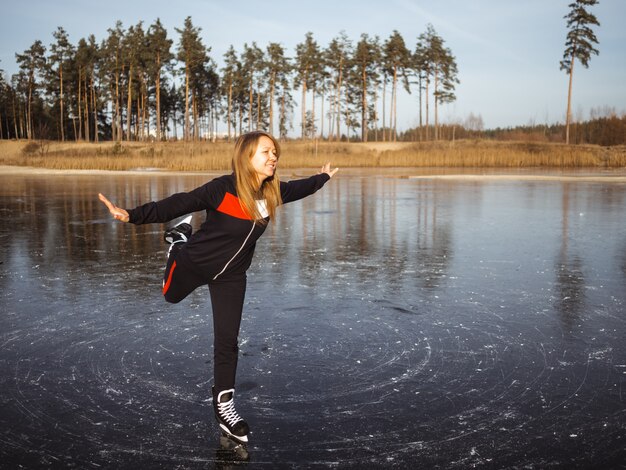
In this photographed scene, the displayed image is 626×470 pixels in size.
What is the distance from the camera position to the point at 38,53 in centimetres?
7788

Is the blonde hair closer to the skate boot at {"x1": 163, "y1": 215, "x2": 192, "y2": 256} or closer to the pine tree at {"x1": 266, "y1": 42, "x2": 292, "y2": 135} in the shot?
the skate boot at {"x1": 163, "y1": 215, "x2": 192, "y2": 256}

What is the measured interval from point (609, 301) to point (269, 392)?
12.5 ft

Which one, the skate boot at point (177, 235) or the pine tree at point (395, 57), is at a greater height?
the pine tree at point (395, 57)

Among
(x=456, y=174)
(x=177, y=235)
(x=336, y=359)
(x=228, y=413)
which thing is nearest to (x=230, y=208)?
(x=177, y=235)

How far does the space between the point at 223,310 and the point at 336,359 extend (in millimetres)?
1278

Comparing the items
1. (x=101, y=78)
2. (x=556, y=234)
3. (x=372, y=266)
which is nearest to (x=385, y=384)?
(x=372, y=266)

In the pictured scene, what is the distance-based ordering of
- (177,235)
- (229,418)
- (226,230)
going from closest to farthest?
(229,418) < (226,230) < (177,235)

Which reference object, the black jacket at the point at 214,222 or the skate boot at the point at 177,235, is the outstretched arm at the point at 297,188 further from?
the skate boot at the point at 177,235

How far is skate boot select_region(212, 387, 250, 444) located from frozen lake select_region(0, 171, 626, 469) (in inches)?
3.5

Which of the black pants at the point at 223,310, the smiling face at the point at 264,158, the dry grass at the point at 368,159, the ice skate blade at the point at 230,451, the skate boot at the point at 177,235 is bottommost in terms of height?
the ice skate blade at the point at 230,451

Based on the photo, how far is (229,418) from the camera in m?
3.09

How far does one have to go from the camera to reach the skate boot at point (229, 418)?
10.0 feet

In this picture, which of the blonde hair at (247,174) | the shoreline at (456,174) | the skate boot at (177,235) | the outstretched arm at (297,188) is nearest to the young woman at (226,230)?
the blonde hair at (247,174)

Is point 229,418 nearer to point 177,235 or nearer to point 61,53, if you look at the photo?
point 177,235
